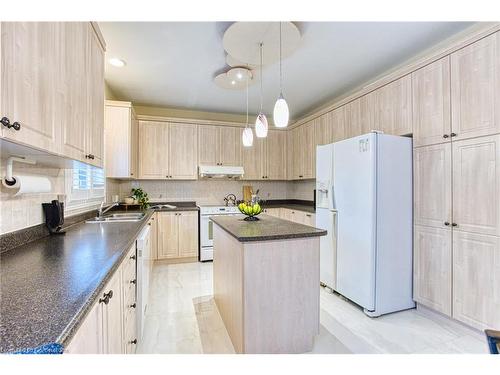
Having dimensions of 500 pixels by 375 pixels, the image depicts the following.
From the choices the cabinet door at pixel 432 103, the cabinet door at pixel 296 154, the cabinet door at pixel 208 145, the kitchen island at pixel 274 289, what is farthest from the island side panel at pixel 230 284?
the cabinet door at pixel 296 154

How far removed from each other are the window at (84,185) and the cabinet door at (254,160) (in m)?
2.44

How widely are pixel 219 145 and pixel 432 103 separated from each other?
3.24m

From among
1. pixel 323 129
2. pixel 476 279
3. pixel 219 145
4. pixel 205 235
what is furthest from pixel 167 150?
pixel 476 279

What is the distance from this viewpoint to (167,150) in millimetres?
4301

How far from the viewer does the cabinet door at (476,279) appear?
73.4 inches

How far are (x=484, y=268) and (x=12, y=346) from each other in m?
2.76

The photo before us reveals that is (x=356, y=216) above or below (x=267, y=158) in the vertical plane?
below

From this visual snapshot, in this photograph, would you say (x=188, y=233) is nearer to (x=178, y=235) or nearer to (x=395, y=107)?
(x=178, y=235)

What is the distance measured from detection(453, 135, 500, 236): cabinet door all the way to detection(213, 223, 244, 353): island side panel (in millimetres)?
1891

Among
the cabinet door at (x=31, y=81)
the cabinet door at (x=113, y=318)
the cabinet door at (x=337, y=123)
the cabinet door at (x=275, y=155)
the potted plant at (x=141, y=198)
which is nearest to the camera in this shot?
the cabinet door at (x=31, y=81)

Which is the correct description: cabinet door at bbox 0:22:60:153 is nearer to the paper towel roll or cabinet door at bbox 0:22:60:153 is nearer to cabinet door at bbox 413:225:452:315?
the paper towel roll

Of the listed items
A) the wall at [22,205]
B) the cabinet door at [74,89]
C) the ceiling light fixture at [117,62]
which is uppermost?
the ceiling light fixture at [117,62]

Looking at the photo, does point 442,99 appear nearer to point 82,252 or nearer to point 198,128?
point 82,252

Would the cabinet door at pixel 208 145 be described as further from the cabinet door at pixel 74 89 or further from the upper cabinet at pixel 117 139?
the cabinet door at pixel 74 89
